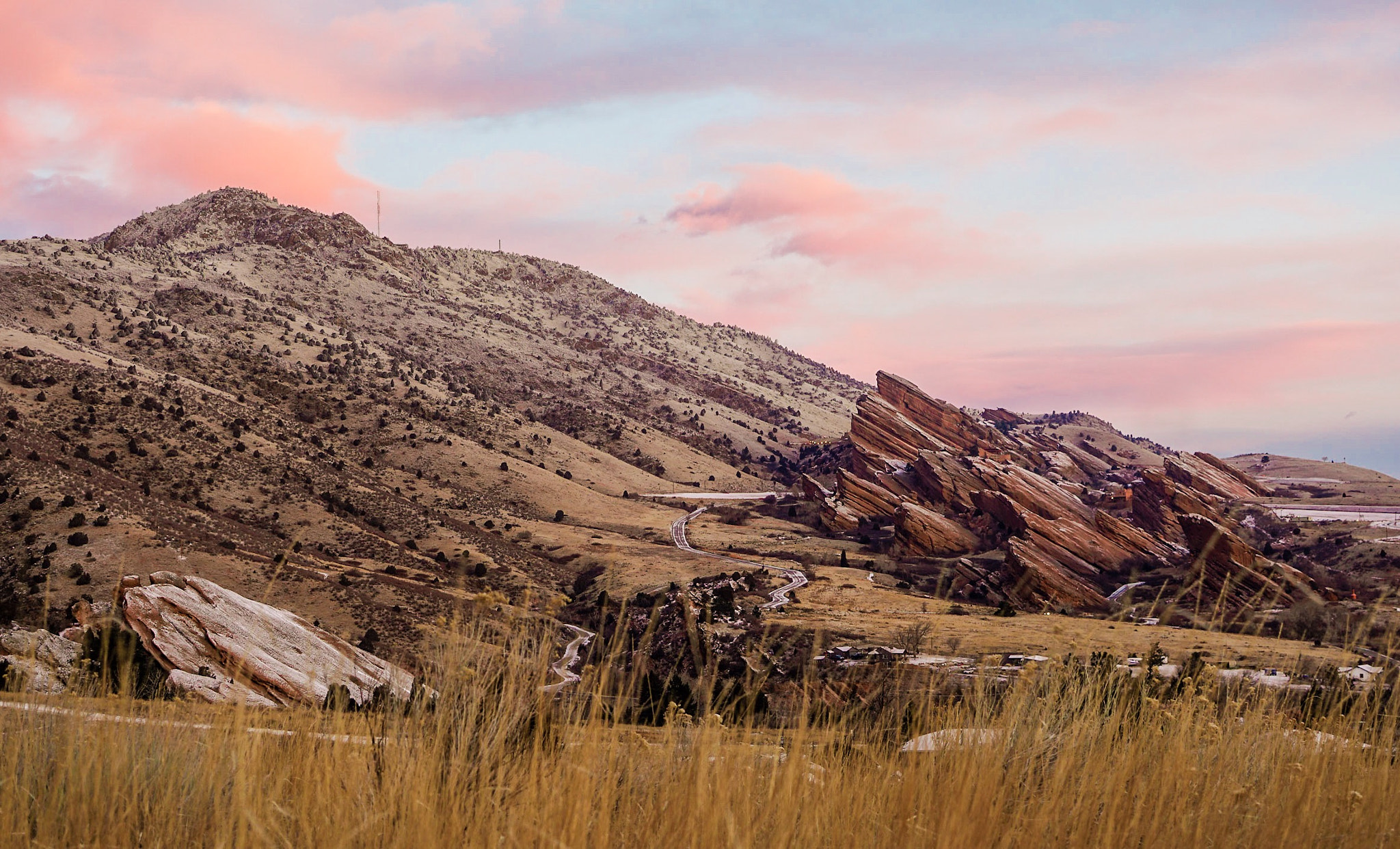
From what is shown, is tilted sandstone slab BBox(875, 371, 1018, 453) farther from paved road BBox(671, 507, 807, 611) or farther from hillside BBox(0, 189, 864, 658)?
paved road BBox(671, 507, 807, 611)

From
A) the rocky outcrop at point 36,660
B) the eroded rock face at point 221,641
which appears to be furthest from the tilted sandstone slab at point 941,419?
the rocky outcrop at point 36,660

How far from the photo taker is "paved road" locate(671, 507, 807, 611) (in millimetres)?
48906

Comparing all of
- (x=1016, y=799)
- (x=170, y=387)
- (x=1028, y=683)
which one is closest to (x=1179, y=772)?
(x=1016, y=799)

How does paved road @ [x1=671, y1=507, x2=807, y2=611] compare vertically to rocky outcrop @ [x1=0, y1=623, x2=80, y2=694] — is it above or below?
below

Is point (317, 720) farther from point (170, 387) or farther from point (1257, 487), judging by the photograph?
point (1257, 487)

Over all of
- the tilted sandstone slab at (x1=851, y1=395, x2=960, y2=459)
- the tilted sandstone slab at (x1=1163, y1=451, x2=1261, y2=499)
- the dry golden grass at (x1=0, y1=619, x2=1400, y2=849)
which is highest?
the tilted sandstone slab at (x1=851, y1=395, x2=960, y2=459)

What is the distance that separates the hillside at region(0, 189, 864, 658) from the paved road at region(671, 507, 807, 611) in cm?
223

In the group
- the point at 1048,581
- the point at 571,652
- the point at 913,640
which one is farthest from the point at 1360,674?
the point at 1048,581

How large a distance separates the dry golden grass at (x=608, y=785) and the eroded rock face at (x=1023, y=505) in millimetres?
35326

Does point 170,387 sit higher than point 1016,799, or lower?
higher

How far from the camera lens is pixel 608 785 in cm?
366

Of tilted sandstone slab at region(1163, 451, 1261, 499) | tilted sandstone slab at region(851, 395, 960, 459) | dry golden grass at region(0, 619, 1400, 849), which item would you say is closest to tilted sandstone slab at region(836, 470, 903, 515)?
tilted sandstone slab at region(851, 395, 960, 459)

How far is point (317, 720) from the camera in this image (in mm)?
5652

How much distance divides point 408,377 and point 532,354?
45.2m
